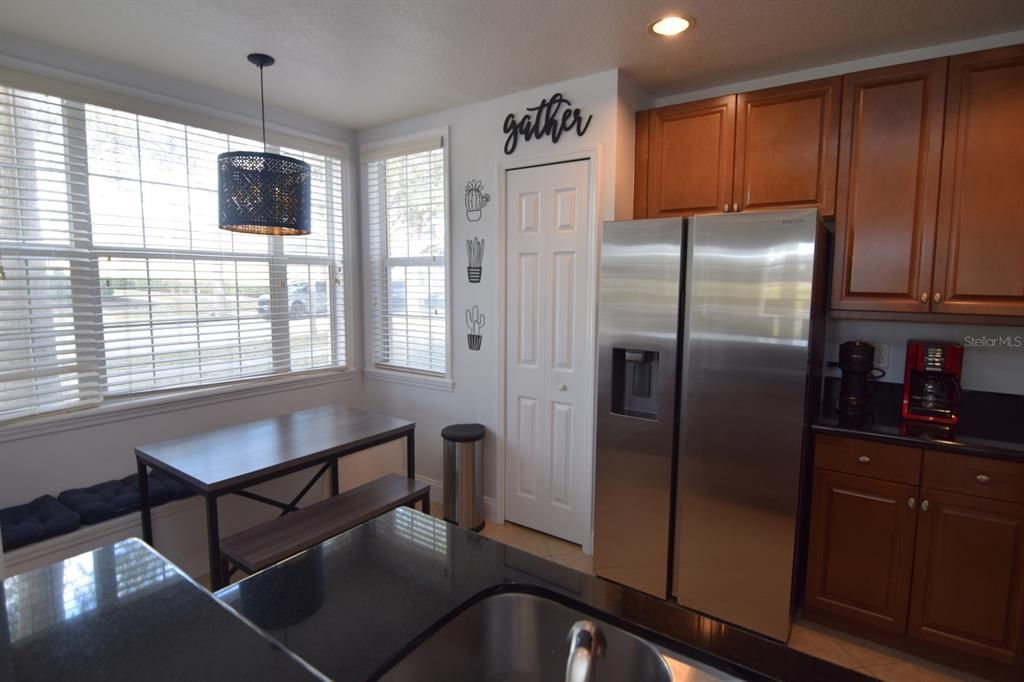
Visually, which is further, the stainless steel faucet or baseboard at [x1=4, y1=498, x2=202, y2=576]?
baseboard at [x1=4, y1=498, x2=202, y2=576]

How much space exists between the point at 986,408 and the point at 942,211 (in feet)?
3.07

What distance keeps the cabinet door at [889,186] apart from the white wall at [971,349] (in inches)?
14.6

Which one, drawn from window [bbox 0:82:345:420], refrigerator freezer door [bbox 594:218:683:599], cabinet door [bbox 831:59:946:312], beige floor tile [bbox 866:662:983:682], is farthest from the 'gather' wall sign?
beige floor tile [bbox 866:662:983:682]

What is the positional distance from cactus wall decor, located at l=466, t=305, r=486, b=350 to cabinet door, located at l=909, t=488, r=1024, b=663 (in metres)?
2.37

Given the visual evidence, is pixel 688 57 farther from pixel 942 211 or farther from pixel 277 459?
pixel 277 459

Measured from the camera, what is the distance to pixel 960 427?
2.15 meters

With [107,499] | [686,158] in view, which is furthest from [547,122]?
[107,499]

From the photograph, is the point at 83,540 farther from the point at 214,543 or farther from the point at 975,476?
the point at 975,476

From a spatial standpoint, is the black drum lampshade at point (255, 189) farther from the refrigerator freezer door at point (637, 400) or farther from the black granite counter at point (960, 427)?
the black granite counter at point (960, 427)

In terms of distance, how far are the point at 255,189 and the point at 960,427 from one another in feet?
10.4

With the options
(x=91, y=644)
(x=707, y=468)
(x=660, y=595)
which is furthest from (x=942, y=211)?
(x=91, y=644)

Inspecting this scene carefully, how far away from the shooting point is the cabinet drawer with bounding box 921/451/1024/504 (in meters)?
1.89

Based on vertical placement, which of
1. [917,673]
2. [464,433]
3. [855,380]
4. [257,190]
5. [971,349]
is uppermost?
[257,190]

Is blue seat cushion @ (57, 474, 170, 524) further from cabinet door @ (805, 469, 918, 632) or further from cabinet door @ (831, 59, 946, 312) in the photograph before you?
cabinet door @ (831, 59, 946, 312)
